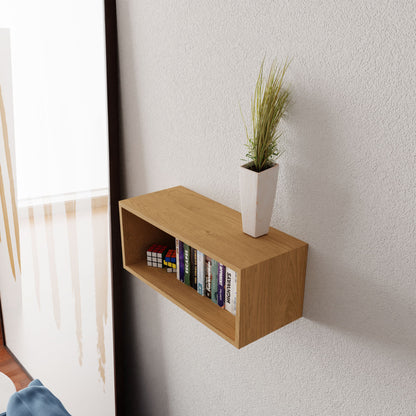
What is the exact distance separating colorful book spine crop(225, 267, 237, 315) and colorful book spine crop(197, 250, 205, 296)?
0.10 m

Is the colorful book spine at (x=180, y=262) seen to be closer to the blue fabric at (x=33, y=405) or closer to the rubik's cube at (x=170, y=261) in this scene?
the rubik's cube at (x=170, y=261)

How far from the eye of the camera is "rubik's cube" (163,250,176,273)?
5.02 ft

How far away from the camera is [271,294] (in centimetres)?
119

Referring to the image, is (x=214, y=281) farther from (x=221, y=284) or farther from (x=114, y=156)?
(x=114, y=156)

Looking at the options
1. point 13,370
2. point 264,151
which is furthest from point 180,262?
point 13,370

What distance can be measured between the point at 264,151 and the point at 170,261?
1.82 ft

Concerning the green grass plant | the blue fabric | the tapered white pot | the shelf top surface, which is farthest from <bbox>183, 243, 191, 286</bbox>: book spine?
the blue fabric

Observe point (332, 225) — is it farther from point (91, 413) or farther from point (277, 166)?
point (91, 413)

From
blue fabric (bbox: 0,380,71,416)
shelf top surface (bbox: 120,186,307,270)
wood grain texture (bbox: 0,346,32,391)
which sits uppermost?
shelf top surface (bbox: 120,186,307,270)

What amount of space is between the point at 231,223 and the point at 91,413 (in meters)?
1.45

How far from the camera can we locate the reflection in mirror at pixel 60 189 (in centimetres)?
Result: 176

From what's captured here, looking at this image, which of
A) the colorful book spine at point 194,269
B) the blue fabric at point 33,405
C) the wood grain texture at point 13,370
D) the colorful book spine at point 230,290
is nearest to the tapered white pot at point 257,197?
the colorful book spine at point 230,290

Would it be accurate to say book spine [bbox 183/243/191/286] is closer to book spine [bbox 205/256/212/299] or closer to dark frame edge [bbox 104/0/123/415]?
book spine [bbox 205/256/212/299]

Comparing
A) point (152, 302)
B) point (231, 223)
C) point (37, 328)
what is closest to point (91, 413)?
point (37, 328)
